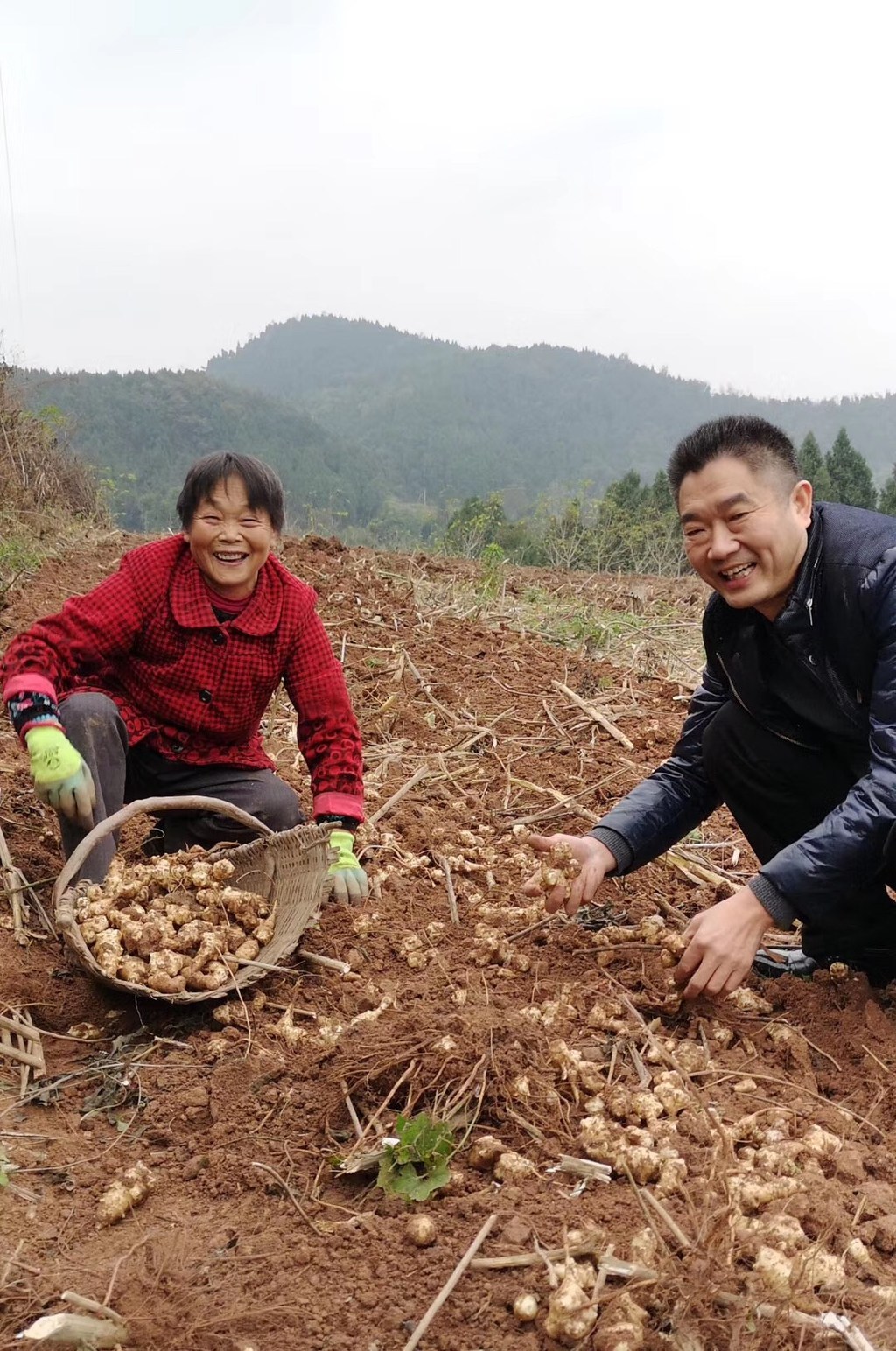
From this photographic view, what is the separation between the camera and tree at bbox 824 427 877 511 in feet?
80.5

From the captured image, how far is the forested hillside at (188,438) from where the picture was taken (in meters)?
39.8

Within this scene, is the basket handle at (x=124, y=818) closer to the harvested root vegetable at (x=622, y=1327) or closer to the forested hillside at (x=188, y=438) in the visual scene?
the harvested root vegetable at (x=622, y=1327)

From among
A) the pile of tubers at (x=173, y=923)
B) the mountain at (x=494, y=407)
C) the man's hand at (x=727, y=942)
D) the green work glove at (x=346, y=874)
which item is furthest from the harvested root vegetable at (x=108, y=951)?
the mountain at (x=494, y=407)

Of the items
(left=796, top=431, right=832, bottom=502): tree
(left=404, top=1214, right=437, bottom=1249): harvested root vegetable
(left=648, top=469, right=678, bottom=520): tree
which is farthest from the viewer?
(left=648, top=469, right=678, bottom=520): tree

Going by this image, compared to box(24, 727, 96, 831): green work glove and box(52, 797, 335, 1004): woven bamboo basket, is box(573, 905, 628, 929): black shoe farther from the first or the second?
box(24, 727, 96, 831): green work glove

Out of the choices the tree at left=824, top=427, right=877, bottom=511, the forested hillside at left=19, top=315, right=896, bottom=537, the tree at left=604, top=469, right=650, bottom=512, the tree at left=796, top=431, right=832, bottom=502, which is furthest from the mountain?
the tree at left=824, top=427, right=877, bottom=511

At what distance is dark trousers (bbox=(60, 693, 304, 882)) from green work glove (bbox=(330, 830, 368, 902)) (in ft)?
1.06

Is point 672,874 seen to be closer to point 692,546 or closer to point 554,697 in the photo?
point 692,546

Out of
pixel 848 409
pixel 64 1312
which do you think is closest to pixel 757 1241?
pixel 64 1312

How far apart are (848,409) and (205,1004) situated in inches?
3691

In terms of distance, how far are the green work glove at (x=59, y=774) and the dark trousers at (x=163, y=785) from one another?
16 centimetres

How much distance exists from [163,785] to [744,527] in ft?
5.69

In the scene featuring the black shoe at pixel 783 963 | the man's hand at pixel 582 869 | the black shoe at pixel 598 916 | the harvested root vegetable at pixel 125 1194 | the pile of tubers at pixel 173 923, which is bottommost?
the harvested root vegetable at pixel 125 1194

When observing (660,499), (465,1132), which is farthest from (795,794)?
(660,499)
